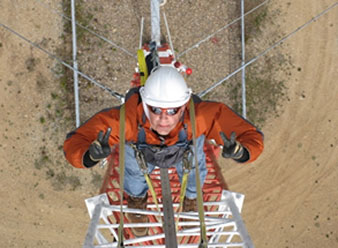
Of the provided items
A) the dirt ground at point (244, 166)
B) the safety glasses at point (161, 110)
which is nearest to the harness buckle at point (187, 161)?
the safety glasses at point (161, 110)

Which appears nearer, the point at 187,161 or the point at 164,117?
the point at 164,117

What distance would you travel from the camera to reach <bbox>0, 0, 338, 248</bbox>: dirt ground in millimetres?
6844

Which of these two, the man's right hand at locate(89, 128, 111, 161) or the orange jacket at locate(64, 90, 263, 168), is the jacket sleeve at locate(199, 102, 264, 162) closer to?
the orange jacket at locate(64, 90, 263, 168)

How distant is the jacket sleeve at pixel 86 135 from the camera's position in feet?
11.0

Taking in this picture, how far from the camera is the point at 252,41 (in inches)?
272

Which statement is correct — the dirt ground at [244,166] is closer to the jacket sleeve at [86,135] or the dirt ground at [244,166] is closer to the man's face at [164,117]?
the jacket sleeve at [86,135]

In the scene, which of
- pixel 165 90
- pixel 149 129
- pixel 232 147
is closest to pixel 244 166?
pixel 232 147

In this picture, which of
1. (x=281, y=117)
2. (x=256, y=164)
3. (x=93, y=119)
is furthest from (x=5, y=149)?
(x=281, y=117)

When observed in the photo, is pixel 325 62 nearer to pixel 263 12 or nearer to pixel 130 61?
pixel 263 12

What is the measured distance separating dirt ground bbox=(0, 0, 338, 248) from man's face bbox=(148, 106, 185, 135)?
13.1 feet

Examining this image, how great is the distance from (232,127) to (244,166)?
3833mm

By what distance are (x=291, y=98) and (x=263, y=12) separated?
6.17 feet

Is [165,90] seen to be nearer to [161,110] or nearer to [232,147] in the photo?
[161,110]

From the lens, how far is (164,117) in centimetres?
330
